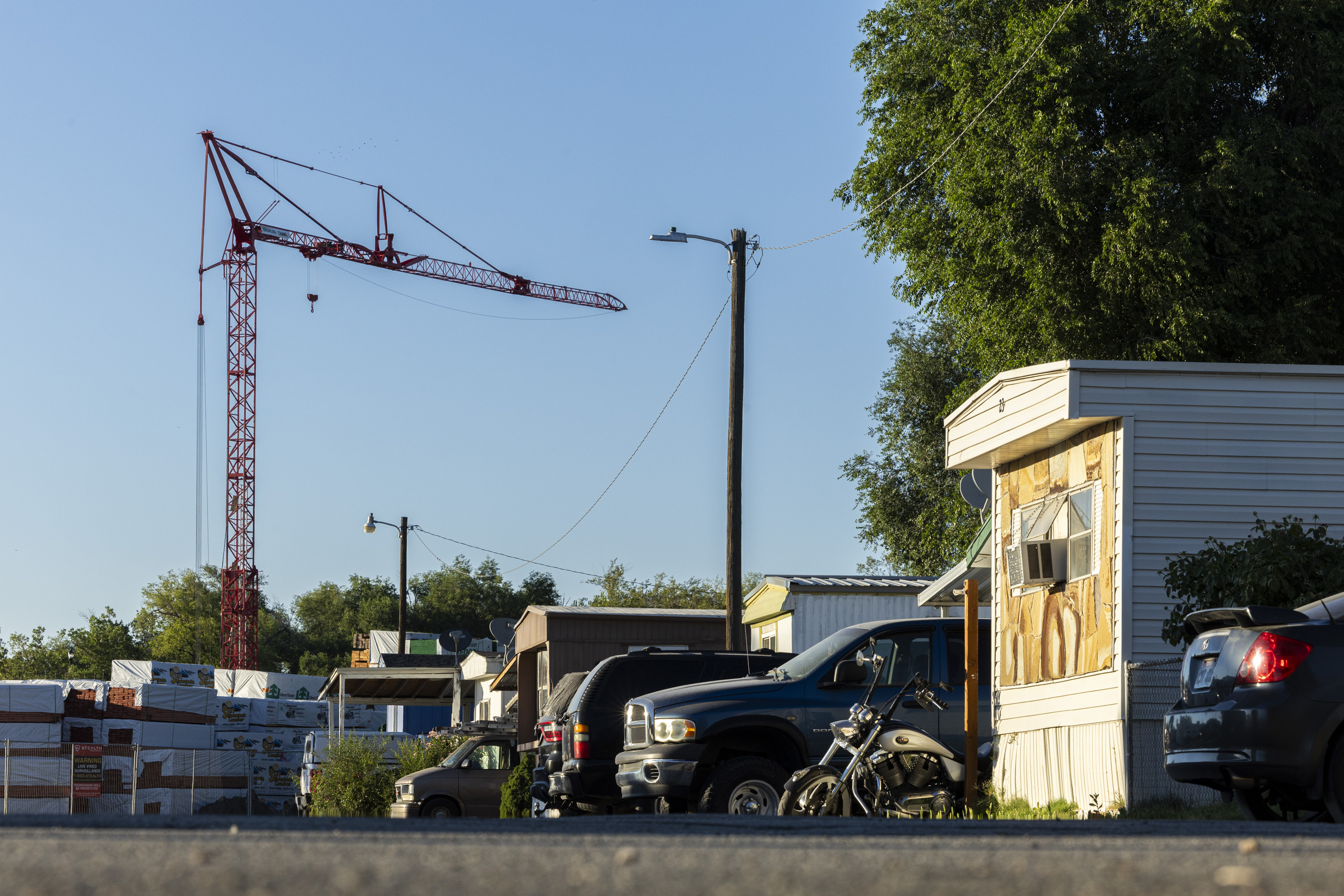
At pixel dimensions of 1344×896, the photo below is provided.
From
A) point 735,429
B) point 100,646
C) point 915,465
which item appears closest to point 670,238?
point 735,429

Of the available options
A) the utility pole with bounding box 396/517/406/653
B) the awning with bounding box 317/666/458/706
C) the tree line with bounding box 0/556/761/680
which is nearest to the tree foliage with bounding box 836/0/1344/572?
the awning with bounding box 317/666/458/706

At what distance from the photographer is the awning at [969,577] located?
18.3 meters

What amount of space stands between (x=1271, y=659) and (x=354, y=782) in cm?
2269

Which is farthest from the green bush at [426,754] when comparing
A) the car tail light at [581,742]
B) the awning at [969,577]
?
the car tail light at [581,742]

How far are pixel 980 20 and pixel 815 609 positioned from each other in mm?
11418

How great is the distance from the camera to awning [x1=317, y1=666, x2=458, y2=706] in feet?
123

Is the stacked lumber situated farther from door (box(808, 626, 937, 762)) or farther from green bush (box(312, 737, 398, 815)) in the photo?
door (box(808, 626, 937, 762))

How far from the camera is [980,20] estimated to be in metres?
27.7

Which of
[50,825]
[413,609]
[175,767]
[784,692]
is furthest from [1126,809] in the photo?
[413,609]

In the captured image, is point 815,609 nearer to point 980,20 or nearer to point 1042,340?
point 1042,340

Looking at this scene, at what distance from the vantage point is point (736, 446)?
2331cm

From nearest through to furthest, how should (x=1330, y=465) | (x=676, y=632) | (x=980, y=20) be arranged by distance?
(x=1330, y=465) → (x=980, y=20) → (x=676, y=632)

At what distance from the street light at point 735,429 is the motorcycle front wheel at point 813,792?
1172 cm

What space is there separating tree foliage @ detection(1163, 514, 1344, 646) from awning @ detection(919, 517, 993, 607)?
415cm
